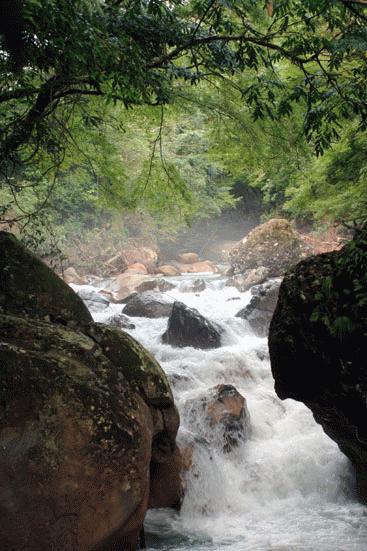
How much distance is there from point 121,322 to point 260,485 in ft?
22.5

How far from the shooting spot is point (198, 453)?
592cm

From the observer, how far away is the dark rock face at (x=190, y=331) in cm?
1040

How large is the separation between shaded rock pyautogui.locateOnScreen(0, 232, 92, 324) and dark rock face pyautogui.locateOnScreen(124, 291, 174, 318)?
6799 millimetres

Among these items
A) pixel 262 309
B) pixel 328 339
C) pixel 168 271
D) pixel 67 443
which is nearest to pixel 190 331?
pixel 262 309

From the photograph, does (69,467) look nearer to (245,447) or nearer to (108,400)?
(108,400)

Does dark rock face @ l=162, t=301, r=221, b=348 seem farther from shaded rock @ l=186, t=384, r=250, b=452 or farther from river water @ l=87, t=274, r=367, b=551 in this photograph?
shaded rock @ l=186, t=384, r=250, b=452

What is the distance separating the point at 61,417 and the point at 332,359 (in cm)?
237

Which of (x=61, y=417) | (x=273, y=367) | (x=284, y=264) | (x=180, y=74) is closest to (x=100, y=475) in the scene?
(x=61, y=417)

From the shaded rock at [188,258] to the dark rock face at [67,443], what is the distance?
2253cm

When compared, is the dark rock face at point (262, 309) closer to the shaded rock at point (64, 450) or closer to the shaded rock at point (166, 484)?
the shaded rock at point (166, 484)

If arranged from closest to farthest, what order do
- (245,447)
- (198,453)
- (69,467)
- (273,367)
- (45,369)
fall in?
(69,467) < (45,369) < (273,367) < (198,453) < (245,447)

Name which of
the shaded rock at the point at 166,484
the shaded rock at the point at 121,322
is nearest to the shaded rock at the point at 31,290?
the shaded rock at the point at 166,484

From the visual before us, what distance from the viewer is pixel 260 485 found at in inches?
230

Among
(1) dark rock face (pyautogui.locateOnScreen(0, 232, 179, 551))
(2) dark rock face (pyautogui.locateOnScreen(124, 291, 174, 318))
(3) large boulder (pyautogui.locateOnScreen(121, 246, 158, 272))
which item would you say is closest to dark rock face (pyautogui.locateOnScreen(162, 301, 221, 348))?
(2) dark rock face (pyautogui.locateOnScreen(124, 291, 174, 318))
